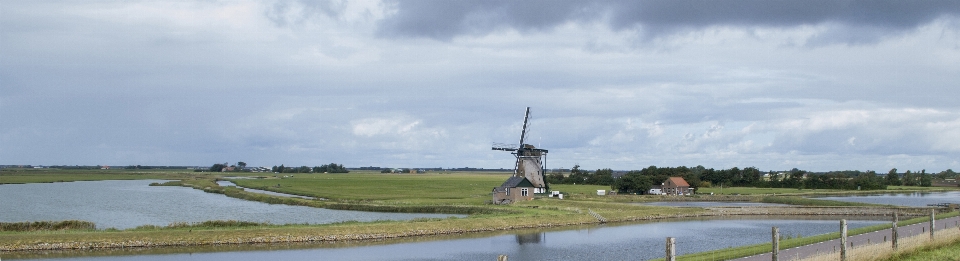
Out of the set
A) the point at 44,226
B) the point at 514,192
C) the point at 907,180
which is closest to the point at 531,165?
the point at 514,192

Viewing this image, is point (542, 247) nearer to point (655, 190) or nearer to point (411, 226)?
point (411, 226)

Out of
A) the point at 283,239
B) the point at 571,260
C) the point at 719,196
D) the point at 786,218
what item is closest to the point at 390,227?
the point at 283,239

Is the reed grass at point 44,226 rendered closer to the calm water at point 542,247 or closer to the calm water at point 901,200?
the calm water at point 542,247

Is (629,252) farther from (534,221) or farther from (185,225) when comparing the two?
(185,225)

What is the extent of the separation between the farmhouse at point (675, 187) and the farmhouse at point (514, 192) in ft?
112

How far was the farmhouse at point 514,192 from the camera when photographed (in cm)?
7794

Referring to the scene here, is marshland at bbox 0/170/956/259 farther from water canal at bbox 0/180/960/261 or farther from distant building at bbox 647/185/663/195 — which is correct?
distant building at bbox 647/185/663/195

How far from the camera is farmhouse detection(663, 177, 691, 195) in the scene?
107m

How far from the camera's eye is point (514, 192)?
3073 inches

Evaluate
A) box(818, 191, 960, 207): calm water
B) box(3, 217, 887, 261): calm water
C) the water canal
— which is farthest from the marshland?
box(818, 191, 960, 207): calm water

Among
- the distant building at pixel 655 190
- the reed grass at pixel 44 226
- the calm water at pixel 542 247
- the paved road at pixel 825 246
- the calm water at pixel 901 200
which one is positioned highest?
the distant building at pixel 655 190

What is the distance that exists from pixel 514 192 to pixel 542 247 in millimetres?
35657

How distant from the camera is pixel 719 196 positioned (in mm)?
99438

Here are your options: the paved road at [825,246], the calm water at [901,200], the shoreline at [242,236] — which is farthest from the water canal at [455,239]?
the calm water at [901,200]
